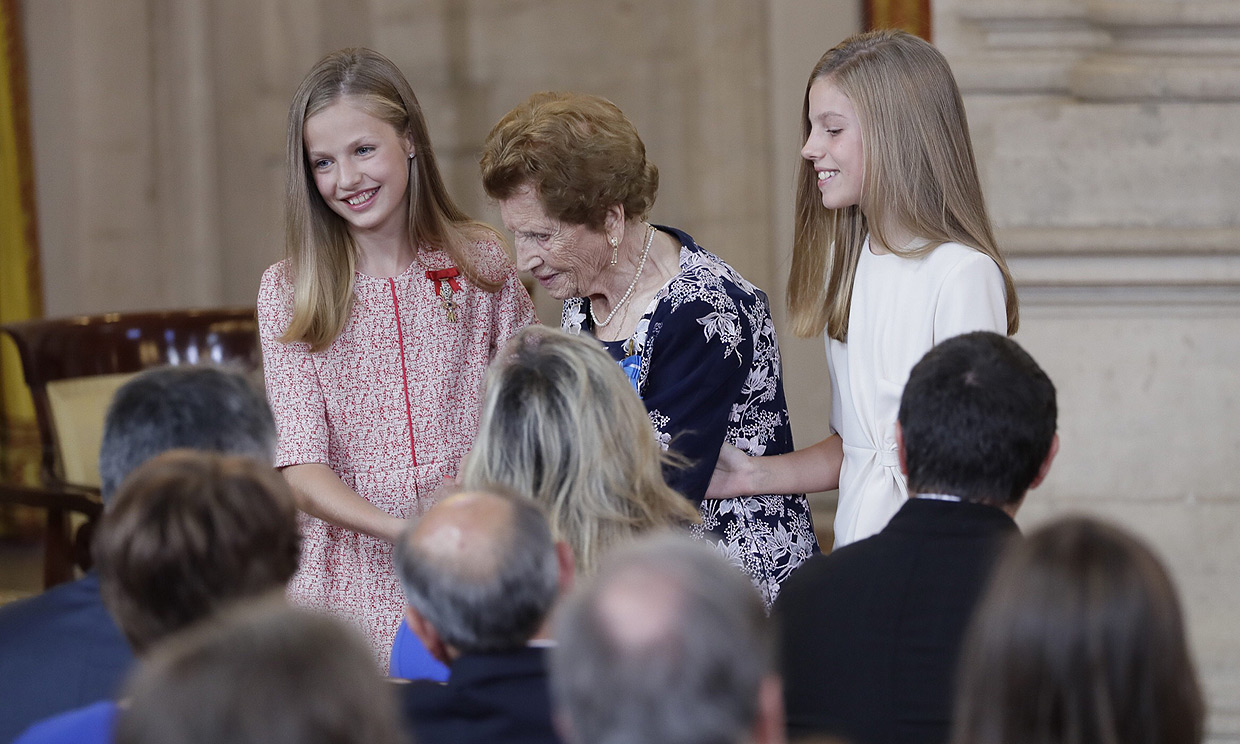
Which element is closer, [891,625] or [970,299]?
[891,625]

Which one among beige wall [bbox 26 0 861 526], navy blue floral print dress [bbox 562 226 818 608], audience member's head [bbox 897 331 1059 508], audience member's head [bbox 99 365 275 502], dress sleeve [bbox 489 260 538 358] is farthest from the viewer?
beige wall [bbox 26 0 861 526]

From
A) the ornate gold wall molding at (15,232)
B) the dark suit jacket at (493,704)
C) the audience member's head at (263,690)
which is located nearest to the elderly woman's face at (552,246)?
the dark suit jacket at (493,704)

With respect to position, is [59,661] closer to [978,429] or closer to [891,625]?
[891,625]

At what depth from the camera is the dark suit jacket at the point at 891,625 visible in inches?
70.6

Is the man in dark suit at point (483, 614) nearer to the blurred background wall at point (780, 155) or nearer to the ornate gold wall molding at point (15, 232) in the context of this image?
the blurred background wall at point (780, 155)

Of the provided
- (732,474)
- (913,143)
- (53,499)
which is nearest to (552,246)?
(732,474)

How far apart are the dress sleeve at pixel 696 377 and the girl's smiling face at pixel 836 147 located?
29 cm

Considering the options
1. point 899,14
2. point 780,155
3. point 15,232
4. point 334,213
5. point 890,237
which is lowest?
point 890,237

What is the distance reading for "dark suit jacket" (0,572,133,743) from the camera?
189 centimetres

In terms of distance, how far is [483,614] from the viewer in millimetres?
1647

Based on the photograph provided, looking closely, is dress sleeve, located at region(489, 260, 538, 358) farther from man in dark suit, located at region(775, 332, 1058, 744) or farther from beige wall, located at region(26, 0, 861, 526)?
beige wall, located at region(26, 0, 861, 526)

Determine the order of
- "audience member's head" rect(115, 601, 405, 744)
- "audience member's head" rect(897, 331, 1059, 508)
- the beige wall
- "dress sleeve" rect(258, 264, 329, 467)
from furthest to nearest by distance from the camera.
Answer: the beige wall
"dress sleeve" rect(258, 264, 329, 467)
"audience member's head" rect(897, 331, 1059, 508)
"audience member's head" rect(115, 601, 405, 744)

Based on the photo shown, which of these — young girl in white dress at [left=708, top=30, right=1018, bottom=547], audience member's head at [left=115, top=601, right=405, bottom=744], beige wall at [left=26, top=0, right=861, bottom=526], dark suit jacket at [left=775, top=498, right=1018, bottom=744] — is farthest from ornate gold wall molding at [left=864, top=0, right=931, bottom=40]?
audience member's head at [left=115, top=601, right=405, bottom=744]

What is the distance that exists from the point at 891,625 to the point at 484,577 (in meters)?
0.54
